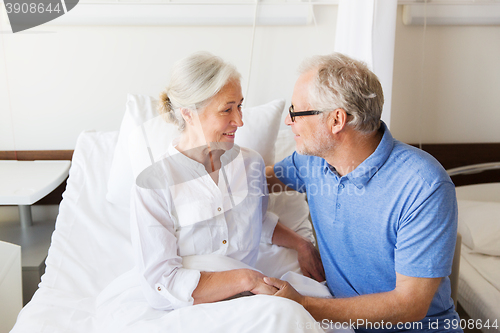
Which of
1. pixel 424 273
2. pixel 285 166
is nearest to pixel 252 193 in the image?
pixel 285 166

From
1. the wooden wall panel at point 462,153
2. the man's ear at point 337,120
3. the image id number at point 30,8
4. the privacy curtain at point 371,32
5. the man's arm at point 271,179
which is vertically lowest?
the wooden wall panel at point 462,153

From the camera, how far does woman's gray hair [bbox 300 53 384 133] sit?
1129 mm

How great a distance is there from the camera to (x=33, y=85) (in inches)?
71.9

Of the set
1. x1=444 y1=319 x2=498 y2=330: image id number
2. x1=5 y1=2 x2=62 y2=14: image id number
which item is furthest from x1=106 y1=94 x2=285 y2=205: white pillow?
x1=444 y1=319 x2=498 y2=330: image id number

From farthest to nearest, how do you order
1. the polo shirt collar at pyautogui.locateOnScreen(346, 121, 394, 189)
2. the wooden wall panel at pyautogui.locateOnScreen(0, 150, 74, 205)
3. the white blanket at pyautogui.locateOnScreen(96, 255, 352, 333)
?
the wooden wall panel at pyautogui.locateOnScreen(0, 150, 74, 205) < the polo shirt collar at pyautogui.locateOnScreen(346, 121, 394, 189) < the white blanket at pyautogui.locateOnScreen(96, 255, 352, 333)

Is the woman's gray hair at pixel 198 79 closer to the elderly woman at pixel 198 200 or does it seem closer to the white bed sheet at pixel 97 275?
the elderly woman at pixel 198 200

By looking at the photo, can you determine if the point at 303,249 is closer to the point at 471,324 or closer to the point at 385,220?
the point at 385,220

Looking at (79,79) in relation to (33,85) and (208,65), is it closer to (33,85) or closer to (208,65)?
(33,85)

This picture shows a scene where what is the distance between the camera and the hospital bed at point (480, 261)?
4.61ft

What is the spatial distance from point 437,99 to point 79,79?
5.80 feet

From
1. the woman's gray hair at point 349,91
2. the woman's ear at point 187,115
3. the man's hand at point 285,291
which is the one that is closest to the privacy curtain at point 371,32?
the woman's gray hair at point 349,91

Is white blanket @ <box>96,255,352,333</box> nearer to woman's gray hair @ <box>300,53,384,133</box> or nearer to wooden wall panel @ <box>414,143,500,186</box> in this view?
woman's gray hair @ <box>300,53,384,133</box>

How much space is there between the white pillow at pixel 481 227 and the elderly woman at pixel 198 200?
0.95 meters

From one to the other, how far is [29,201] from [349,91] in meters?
1.24
